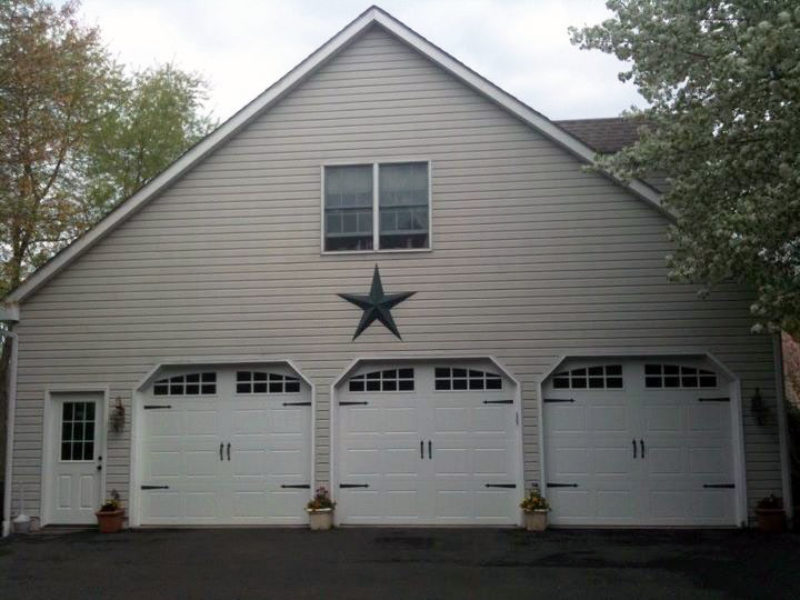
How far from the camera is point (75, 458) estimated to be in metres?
13.6

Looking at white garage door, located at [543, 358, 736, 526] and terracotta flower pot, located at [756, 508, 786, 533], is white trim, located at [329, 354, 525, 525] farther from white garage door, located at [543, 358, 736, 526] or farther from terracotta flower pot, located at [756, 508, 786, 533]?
terracotta flower pot, located at [756, 508, 786, 533]

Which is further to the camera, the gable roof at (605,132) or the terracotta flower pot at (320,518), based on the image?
the gable roof at (605,132)

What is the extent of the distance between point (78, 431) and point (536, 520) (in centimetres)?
691

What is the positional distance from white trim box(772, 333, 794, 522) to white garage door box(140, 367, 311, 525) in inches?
256

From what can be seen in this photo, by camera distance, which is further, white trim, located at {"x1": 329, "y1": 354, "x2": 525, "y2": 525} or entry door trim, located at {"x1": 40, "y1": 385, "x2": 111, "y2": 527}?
entry door trim, located at {"x1": 40, "y1": 385, "x2": 111, "y2": 527}

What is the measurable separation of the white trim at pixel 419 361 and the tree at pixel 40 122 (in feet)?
29.2

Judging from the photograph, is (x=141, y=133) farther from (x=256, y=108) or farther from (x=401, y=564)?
(x=401, y=564)

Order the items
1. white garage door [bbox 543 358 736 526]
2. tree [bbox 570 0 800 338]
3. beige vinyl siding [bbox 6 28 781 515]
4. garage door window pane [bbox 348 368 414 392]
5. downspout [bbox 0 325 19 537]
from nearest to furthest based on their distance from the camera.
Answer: tree [bbox 570 0 800 338] → white garage door [bbox 543 358 736 526] → beige vinyl siding [bbox 6 28 781 515] → garage door window pane [bbox 348 368 414 392] → downspout [bbox 0 325 19 537]

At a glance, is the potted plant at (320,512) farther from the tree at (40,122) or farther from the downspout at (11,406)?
the tree at (40,122)

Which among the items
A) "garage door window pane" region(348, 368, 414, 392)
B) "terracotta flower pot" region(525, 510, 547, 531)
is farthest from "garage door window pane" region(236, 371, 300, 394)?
"terracotta flower pot" region(525, 510, 547, 531)

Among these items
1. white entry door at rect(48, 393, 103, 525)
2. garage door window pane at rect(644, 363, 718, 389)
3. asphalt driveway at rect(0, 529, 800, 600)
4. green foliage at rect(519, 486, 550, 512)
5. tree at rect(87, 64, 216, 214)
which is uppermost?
tree at rect(87, 64, 216, 214)

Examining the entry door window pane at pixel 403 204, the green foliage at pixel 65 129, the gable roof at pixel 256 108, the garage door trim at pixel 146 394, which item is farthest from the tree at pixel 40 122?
the entry door window pane at pixel 403 204

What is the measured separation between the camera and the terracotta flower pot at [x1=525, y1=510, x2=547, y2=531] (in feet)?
40.4

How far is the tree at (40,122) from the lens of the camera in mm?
17719
